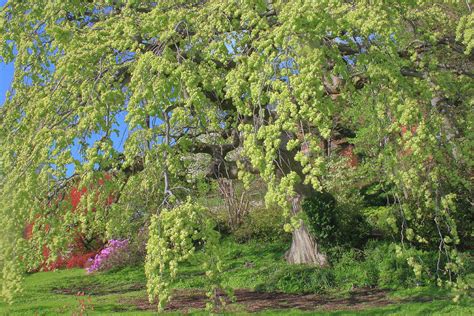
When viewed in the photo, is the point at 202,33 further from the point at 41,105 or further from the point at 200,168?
the point at 200,168

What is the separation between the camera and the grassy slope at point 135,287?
8203mm

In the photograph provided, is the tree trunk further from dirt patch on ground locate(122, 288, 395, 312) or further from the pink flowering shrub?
the pink flowering shrub

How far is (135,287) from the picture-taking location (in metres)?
12.9

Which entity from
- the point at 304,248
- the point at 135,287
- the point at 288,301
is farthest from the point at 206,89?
the point at 135,287

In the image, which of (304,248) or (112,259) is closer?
(304,248)

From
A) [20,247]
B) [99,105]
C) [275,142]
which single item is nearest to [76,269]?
[20,247]

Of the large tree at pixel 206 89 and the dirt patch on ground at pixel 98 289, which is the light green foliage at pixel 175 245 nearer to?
the large tree at pixel 206 89

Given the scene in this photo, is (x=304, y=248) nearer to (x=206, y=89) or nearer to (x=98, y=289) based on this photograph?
(x=98, y=289)

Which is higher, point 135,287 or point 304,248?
point 304,248

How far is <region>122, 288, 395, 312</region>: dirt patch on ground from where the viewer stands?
29.3 ft

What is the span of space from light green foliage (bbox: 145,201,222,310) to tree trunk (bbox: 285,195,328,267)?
21.6ft

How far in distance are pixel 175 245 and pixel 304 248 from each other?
7.51 meters

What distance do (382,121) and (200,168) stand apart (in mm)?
6050

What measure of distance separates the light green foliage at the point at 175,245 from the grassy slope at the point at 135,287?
104 inches
